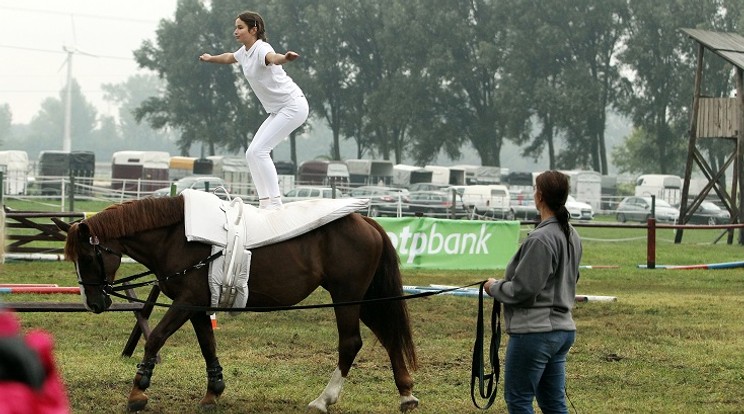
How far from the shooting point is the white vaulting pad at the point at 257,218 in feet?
26.6

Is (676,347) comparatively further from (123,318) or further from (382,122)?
(382,122)

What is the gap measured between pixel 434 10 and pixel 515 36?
6.20 meters

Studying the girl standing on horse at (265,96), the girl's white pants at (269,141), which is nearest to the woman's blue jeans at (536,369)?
the girl standing on horse at (265,96)

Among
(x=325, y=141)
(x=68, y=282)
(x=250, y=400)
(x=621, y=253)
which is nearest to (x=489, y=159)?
(x=621, y=253)

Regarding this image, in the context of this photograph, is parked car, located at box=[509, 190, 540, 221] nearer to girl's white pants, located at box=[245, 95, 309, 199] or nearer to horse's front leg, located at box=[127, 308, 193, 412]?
girl's white pants, located at box=[245, 95, 309, 199]

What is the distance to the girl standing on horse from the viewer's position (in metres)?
8.81

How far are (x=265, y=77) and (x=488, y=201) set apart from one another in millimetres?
36649

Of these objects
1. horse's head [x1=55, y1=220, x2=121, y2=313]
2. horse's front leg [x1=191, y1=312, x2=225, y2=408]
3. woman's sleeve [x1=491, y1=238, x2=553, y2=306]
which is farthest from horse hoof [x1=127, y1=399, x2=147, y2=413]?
woman's sleeve [x1=491, y1=238, x2=553, y2=306]

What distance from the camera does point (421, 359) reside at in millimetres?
10547

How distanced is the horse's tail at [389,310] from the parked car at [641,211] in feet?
144

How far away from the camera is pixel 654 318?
45.2 feet

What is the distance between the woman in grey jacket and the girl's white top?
11.0 feet

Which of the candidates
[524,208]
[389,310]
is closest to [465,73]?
[524,208]

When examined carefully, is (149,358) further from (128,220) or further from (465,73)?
(465,73)
